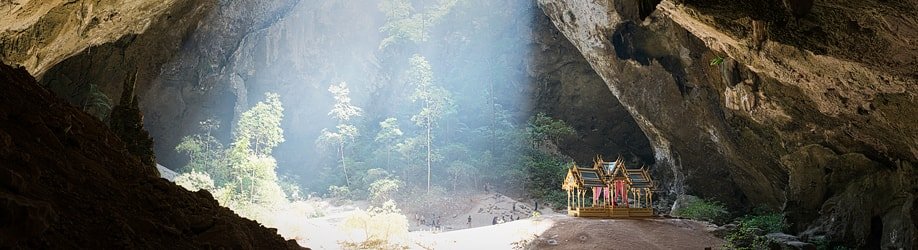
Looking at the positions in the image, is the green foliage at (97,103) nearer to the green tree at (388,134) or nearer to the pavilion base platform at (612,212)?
the pavilion base platform at (612,212)

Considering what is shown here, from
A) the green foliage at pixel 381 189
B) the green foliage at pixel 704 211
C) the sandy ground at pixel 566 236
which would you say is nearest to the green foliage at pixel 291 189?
the green foliage at pixel 381 189

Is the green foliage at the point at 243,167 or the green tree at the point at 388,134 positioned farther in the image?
the green tree at the point at 388,134

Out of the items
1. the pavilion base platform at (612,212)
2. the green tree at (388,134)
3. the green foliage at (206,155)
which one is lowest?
the pavilion base platform at (612,212)

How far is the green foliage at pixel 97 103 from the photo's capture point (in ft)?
55.3

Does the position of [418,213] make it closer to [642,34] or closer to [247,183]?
[247,183]

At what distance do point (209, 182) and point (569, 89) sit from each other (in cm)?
1947

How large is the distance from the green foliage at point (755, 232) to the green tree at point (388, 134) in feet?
61.5

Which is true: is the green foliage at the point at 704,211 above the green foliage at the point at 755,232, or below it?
above

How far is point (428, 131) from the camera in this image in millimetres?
31219

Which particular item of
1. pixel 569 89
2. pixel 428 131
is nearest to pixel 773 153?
pixel 569 89

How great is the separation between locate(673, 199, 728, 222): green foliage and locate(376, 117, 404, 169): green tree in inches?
620

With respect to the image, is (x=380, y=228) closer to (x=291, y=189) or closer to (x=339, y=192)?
(x=291, y=189)

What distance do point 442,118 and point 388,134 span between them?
348 cm

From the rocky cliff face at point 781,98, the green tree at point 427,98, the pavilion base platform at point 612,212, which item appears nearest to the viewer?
the rocky cliff face at point 781,98
